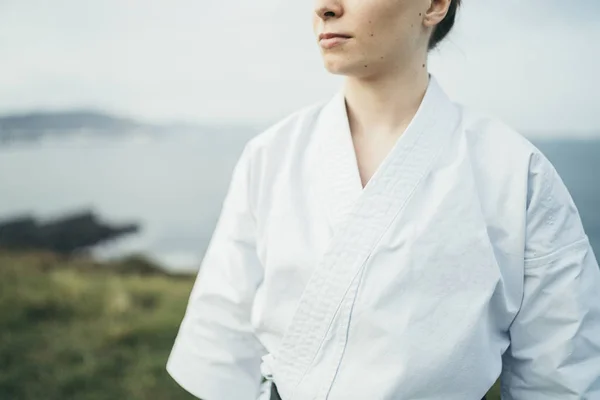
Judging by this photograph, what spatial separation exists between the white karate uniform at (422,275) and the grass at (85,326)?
461 mm

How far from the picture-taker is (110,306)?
1551mm

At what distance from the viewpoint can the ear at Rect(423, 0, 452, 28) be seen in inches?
40.2

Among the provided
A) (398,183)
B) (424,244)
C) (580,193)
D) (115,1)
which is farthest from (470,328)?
(115,1)

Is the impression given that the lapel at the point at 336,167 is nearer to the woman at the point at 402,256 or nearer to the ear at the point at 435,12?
the woman at the point at 402,256

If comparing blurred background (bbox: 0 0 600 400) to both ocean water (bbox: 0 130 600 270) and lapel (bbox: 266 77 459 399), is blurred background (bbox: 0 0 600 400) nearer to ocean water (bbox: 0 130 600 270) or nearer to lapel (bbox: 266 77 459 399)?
ocean water (bbox: 0 130 600 270)

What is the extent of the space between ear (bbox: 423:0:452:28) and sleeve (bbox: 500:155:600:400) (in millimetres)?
290

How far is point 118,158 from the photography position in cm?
159

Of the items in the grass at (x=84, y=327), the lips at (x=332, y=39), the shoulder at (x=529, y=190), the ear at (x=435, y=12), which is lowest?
the grass at (x=84, y=327)

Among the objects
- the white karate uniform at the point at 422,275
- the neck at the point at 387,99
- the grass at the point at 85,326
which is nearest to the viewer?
the white karate uniform at the point at 422,275

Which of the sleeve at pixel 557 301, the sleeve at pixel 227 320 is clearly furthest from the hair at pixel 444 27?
the sleeve at pixel 227 320

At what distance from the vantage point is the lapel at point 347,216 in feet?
3.17

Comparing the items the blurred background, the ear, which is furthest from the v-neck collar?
the blurred background

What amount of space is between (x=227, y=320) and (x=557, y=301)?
0.57 metres

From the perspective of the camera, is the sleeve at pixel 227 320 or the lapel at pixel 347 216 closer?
the lapel at pixel 347 216
